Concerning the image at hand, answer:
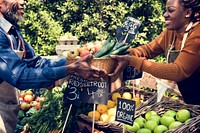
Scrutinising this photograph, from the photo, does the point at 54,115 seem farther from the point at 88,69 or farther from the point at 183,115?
the point at 183,115

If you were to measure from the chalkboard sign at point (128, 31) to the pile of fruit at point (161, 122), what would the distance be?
0.79m

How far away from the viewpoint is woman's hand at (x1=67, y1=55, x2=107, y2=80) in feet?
9.97

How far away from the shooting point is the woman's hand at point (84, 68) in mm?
3039

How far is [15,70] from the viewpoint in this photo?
9.80 ft

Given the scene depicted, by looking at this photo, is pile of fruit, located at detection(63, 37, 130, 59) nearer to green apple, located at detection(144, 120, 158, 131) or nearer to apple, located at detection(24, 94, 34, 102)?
green apple, located at detection(144, 120, 158, 131)

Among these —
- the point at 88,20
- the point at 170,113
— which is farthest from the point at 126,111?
the point at 88,20

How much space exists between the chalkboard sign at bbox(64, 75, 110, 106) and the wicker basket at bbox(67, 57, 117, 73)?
0.65 feet

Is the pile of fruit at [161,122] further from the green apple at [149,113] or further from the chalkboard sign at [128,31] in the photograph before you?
the chalkboard sign at [128,31]

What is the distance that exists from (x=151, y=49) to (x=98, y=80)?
815 millimetres

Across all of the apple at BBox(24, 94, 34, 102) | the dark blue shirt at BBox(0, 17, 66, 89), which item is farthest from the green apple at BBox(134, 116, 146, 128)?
the apple at BBox(24, 94, 34, 102)

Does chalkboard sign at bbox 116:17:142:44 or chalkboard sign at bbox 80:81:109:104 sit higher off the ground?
chalkboard sign at bbox 116:17:142:44

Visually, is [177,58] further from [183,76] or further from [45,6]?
[45,6]

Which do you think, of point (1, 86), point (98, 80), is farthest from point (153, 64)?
point (1, 86)

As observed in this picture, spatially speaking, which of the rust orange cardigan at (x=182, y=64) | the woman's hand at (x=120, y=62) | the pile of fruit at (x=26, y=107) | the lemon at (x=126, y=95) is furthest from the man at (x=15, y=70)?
the pile of fruit at (x=26, y=107)
